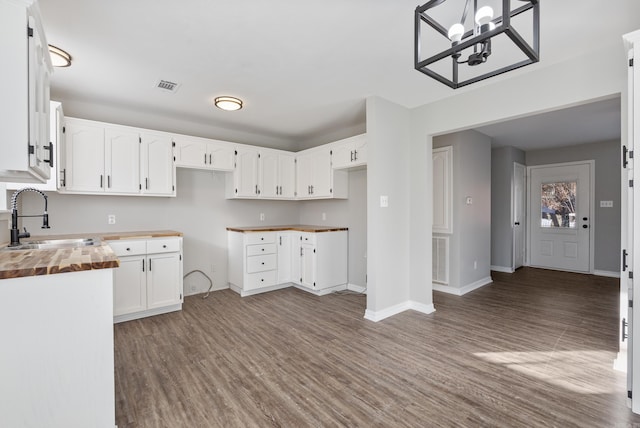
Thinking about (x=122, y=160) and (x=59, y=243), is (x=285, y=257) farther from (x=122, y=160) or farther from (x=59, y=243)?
(x=59, y=243)

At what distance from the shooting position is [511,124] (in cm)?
455

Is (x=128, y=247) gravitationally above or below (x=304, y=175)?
below

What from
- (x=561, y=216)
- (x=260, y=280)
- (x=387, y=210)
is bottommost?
(x=260, y=280)

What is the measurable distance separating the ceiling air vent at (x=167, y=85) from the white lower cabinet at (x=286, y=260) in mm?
1952

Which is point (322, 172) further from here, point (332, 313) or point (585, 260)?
point (585, 260)

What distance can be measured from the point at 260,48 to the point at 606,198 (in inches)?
261

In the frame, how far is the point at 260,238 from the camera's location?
14.4 ft

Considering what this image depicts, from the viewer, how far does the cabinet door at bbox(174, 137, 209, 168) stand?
13.1ft

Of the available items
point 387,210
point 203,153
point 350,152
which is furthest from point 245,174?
point 387,210

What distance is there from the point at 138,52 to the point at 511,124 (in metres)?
4.74

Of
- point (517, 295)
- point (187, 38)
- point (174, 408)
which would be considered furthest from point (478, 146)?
point (174, 408)

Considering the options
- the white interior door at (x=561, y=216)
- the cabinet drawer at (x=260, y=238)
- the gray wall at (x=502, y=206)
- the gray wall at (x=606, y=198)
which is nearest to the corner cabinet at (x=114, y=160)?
the cabinet drawer at (x=260, y=238)

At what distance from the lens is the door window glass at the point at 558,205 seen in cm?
605

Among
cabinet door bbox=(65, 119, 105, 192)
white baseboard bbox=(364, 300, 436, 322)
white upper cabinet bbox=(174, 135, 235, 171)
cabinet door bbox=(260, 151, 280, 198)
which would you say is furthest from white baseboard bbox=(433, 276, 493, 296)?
cabinet door bbox=(65, 119, 105, 192)
